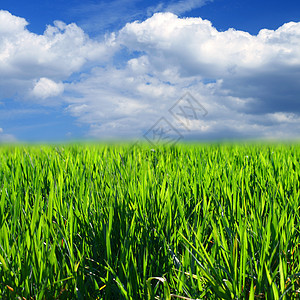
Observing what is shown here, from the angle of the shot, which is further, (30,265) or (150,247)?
(150,247)

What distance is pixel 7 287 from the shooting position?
105 cm

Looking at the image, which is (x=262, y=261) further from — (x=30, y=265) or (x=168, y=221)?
(x=30, y=265)

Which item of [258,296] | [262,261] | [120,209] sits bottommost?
[258,296]

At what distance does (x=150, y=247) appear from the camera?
1248 mm

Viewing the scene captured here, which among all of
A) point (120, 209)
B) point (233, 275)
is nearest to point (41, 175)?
point (120, 209)

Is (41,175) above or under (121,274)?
above

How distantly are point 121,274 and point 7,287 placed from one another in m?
0.40

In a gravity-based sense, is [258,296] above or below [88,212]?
below

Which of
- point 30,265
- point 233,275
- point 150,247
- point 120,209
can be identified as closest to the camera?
point 233,275

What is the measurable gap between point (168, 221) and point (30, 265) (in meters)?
0.58

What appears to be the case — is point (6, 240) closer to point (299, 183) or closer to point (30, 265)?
point (30, 265)

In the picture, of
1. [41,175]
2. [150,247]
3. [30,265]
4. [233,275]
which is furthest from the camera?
[41,175]

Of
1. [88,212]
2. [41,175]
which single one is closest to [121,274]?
[88,212]

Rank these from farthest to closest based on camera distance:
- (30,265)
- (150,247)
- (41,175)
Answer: (41,175) → (150,247) → (30,265)
